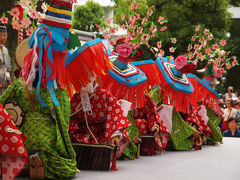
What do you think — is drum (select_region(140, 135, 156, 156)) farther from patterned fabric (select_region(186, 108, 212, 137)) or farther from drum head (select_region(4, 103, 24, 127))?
drum head (select_region(4, 103, 24, 127))

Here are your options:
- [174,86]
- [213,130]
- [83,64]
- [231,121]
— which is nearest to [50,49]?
[83,64]

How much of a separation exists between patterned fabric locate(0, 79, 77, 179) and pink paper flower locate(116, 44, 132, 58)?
4.14 feet

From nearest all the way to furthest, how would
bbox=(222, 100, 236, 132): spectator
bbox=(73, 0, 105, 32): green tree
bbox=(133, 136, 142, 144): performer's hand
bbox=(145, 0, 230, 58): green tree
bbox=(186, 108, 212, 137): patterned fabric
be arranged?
bbox=(133, 136, 142, 144): performer's hand, bbox=(186, 108, 212, 137): patterned fabric, bbox=(222, 100, 236, 132): spectator, bbox=(145, 0, 230, 58): green tree, bbox=(73, 0, 105, 32): green tree

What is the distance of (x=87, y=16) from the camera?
22000 millimetres

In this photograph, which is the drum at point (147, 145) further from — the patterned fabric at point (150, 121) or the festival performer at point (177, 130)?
the festival performer at point (177, 130)

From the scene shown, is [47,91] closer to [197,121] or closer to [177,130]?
[177,130]

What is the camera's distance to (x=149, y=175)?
376 cm

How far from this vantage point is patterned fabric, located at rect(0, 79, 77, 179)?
3.25m

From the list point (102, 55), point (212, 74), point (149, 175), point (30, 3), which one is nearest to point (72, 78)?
point (102, 55)

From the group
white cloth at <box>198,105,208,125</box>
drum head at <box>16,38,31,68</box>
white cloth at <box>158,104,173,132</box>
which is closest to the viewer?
drum head at <box>16,38,31,68</box>

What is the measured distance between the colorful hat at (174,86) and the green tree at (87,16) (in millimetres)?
16226

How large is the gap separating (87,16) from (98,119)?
18388 millimetres

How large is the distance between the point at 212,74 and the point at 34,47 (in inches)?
171

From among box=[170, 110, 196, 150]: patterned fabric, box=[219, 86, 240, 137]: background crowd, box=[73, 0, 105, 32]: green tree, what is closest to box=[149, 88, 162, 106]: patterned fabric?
box=[170, 110, 196, 150]: patterned fabric
